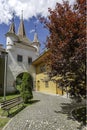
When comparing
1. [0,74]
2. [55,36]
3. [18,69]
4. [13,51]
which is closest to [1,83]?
[0,74]

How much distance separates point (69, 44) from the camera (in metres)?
7.05

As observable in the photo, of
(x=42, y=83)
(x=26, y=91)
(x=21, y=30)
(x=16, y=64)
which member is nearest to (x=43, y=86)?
(x=42, y=83)

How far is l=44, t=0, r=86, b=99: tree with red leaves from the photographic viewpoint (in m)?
6.74

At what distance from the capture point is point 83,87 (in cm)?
742

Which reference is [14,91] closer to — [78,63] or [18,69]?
[18,69]

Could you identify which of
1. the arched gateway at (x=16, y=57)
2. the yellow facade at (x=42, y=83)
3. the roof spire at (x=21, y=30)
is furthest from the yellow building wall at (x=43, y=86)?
the roof spire at (x=21, y=30)

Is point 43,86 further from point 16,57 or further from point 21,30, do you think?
point 21,30

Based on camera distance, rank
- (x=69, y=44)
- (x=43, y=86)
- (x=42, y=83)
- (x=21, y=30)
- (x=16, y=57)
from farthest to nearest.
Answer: (x=21, y=30)
(x=16, y=57)
(x=42, y=83)
(x=43, y=86)
(x=69, y=44)

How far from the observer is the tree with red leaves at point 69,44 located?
6.74 metres

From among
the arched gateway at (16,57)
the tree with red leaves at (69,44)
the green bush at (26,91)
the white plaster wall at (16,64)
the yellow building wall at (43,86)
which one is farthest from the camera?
the arched gateway at (16,57)

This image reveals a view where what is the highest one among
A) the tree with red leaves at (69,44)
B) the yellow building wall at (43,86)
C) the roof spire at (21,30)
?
the roof spire at (21,30)

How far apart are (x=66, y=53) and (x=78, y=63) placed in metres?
Answer: 0.76

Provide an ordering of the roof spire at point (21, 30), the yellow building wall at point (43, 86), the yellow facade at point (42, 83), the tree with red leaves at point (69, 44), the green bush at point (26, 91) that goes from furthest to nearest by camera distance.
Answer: the roof spire at point (21, 30) → the yellow facade at point (42, 83) → the yellow building wall at point (43, 86) → the green bush at point (26, 91) → the tree with red leaves at point (69, 44)

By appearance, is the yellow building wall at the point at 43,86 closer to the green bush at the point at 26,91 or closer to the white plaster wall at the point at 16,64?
the white plaster wall at the point at 16,64
